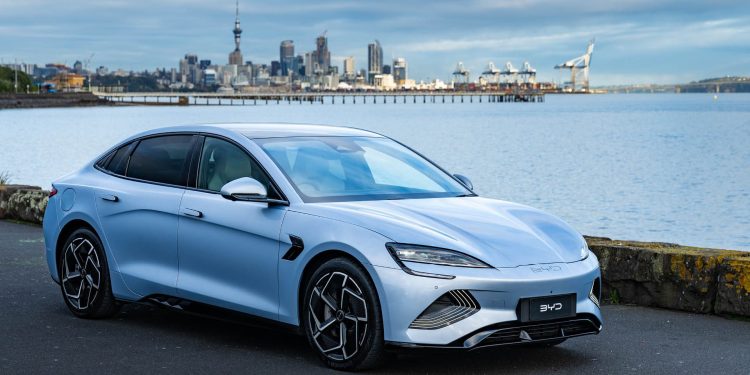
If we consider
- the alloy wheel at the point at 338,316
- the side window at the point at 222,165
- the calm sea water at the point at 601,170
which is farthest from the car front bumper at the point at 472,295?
the calm sea water at the point at 601,170

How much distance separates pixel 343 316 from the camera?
6551 millimetres

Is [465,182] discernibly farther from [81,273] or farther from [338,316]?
[81,273]

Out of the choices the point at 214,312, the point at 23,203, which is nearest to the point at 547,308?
the point at 214,312

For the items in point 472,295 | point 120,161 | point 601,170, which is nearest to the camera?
point 472,295

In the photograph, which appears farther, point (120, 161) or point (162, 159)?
point (120, 161)

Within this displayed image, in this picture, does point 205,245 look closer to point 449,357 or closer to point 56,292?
point 449,357

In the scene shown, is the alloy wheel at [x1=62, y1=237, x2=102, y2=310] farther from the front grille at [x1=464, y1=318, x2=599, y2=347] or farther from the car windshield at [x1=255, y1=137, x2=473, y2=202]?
the front grille at [x1=464, y1=318, x2=599, y2=347]

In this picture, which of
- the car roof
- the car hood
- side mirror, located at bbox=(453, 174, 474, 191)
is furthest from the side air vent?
the car roof

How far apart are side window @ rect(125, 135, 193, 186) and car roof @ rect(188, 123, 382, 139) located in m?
0.16

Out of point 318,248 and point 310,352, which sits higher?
point 318,248

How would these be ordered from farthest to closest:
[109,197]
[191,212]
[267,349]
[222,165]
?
[109,197], [222,165], [191,212], [267,349]

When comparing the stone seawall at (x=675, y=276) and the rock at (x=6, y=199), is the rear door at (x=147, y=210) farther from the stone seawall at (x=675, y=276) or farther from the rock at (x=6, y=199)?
the rock at (x=6, y=199)

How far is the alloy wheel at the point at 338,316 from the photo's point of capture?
6.47 m

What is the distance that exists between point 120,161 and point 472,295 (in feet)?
11.4
